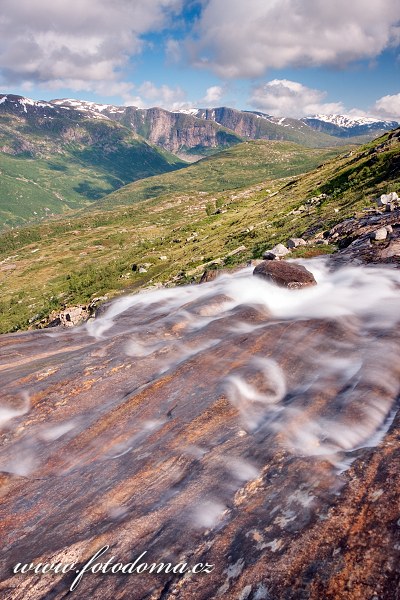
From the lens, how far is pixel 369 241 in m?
35.8

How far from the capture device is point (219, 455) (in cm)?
1448

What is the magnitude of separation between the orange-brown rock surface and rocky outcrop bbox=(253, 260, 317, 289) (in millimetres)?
3788

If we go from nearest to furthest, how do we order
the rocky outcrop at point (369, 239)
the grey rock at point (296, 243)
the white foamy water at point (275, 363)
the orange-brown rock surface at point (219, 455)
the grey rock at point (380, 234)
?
→ the orange-brown rock surface at point (219, 455), the white foamy water at point (275, 363), the rocky outcrop at point (369, 239), the grey rock at point (380, 234), the grey rock at point (296, 243)

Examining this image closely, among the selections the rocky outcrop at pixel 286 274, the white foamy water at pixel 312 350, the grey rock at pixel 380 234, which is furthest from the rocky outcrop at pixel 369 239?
the rocky outcrop at pixel 286 274

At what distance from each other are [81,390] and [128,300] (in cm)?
2265

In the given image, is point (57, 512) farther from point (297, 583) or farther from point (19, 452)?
point (297, 583)

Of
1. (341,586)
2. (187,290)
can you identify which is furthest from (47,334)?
(341,586)

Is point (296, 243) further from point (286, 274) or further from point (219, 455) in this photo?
point (219, 455)

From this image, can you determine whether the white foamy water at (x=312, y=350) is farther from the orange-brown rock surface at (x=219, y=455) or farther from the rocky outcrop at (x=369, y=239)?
the rocky outcrop at (x=369, y=239)

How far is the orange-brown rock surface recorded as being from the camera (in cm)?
989

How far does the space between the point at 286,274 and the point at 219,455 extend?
2088cm

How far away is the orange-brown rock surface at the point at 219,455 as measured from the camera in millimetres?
9891

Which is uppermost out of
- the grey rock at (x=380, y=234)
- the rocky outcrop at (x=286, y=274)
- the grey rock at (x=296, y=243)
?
the grey rock at (x=380, y=234)

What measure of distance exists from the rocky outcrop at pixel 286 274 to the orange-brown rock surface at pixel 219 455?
12.4 feet
